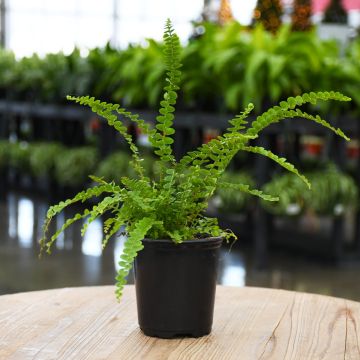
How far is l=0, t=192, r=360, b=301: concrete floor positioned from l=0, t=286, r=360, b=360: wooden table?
2571mm

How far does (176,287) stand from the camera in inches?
55.7

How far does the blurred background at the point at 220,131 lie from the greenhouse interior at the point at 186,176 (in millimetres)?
13

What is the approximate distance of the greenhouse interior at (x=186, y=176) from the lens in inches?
55.7

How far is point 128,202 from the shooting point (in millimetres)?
1426

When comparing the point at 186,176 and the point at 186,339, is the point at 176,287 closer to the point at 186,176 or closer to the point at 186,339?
the point at 186,339

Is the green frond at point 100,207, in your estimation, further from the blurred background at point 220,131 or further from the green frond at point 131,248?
the blurred background at point 220,131

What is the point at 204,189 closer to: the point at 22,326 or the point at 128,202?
the point at 128,202

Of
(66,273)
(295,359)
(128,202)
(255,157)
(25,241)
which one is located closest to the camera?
(295,359)

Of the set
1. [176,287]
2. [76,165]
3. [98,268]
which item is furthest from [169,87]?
[76,165]

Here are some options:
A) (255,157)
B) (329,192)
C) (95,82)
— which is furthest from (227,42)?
(95,82)

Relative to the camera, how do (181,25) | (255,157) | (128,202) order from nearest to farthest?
(128,202), (255,157), (181,25)

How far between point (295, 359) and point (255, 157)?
3.63 meters

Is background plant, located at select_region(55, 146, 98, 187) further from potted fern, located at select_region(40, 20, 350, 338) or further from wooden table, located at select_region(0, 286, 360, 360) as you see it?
potted fern, located at select_region(40, 20, 350, 338)

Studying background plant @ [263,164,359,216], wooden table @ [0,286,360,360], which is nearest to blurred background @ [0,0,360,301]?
background plant @ [263,164,359,216]
